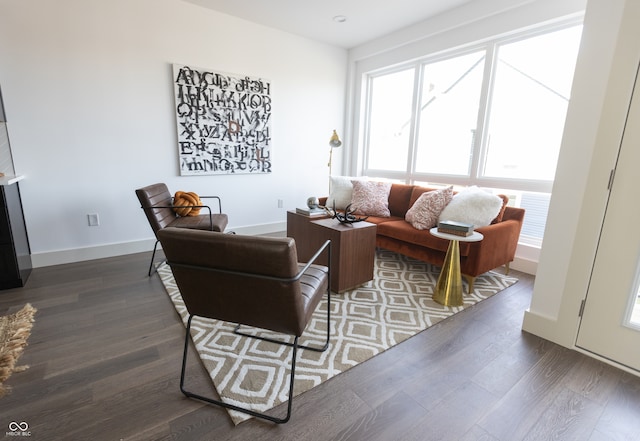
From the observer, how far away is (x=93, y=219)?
314cm

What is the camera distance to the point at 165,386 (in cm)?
151

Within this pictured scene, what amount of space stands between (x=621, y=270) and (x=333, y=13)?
3.48 m

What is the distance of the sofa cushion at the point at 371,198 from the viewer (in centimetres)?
354

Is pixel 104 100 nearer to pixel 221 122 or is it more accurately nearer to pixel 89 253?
pixel 221 122

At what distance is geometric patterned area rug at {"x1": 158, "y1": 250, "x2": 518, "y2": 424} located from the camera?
1529 millimetres

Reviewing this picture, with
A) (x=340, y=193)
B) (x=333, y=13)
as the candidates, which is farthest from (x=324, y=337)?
(x=333, y=13)

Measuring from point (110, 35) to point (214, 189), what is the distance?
179cm

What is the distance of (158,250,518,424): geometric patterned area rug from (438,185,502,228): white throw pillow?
59cm

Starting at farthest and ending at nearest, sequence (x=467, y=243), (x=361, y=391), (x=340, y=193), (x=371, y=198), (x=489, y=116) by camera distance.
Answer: (x=340, y=193) < (x=371, y=198) < (x=489, y=116) < (x=467, y=243) < (x=361, y=391)

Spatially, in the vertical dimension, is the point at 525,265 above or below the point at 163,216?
below

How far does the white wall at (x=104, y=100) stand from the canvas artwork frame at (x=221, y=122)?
11 cm

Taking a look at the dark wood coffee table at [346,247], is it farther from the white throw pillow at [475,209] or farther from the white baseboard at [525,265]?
the white baseboard at [525,265]

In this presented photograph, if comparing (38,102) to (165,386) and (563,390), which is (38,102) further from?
(563,390)

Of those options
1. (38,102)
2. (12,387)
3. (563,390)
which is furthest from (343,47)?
(12,387)
